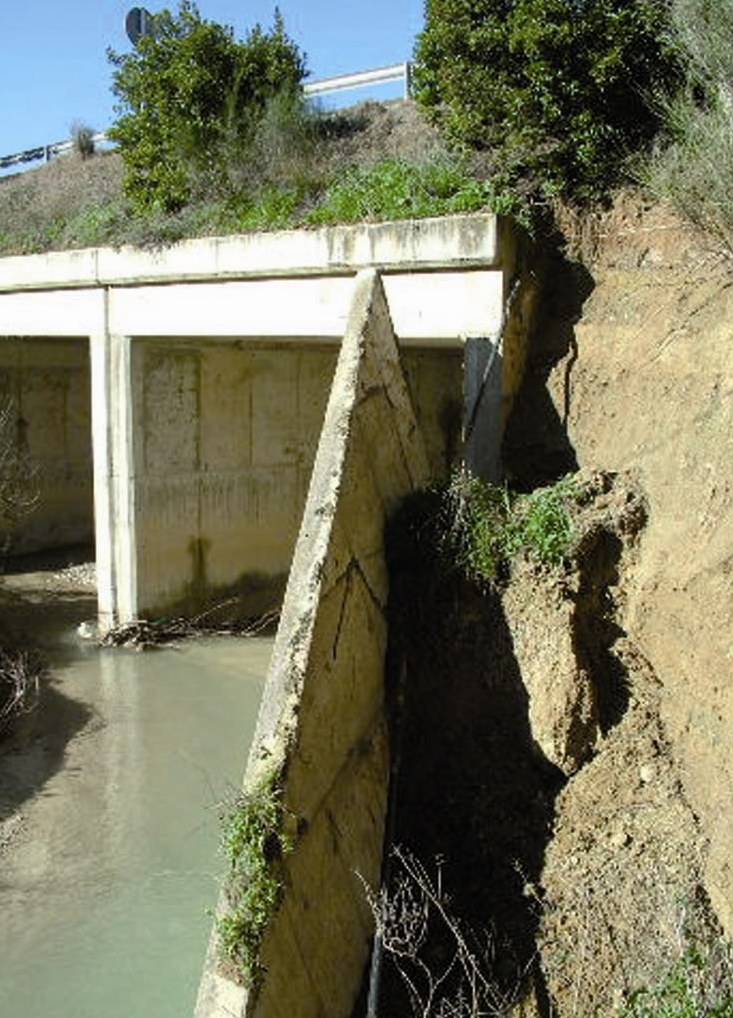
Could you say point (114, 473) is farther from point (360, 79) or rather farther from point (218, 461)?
point (360, 79)

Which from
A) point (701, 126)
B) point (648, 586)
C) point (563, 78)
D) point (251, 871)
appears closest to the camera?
point (251, 871)

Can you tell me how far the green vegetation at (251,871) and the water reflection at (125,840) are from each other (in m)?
1.80

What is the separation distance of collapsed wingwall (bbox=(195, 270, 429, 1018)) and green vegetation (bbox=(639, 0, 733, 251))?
2320 mm

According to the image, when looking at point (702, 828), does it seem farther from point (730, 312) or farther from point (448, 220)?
point (448, 220)

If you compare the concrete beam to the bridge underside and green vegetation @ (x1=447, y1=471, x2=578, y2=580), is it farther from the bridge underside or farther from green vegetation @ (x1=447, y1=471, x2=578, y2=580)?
green vegetation @ (x1=447, y1=471, x2=578, y2=580)

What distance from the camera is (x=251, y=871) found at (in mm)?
4336

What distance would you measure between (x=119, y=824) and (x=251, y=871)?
394 centimetres

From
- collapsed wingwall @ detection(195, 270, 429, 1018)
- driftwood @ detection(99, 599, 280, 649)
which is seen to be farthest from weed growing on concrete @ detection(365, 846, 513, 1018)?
driftwood @ detection(99, 599, 280, 649)

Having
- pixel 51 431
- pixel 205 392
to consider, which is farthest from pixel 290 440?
pixel 51 431

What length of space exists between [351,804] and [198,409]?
7429 mm

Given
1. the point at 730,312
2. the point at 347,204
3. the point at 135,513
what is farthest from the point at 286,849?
the point at 135,513

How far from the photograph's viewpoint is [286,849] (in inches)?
175

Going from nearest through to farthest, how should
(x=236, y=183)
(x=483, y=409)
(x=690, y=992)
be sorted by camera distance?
(x=690, y=992), (x=483, y=409), (x=236, y=183)

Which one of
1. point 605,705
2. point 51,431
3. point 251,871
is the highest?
point 51,431
